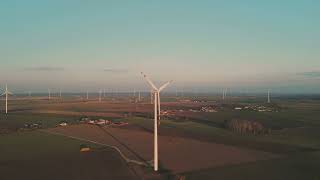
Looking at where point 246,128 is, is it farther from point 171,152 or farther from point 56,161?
point 56,161

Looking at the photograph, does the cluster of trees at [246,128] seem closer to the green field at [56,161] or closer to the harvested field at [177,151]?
the harvested field at [177,151]

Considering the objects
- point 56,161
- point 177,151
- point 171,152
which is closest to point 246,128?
point 177,151

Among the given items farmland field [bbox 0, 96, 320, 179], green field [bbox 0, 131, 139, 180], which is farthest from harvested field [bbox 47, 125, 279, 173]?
green field [bbox 0, 131, 139, 180]

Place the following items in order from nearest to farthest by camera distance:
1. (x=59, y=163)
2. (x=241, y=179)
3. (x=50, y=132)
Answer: (x=241, y=179) → (x=59, y=163) → (x=50, y=132)

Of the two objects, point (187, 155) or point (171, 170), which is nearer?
point (171, 170)

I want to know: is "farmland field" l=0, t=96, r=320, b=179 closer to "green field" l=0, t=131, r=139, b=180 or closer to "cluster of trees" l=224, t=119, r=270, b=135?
"green field" l=0, t=131, r=139, b=180

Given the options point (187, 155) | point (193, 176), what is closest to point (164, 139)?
point (187, 155)

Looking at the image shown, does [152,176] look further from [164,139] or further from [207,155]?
[164,139]

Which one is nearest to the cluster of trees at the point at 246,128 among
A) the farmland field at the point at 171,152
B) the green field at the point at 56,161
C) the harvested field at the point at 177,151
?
→ the farmland field at the point at 171,152
